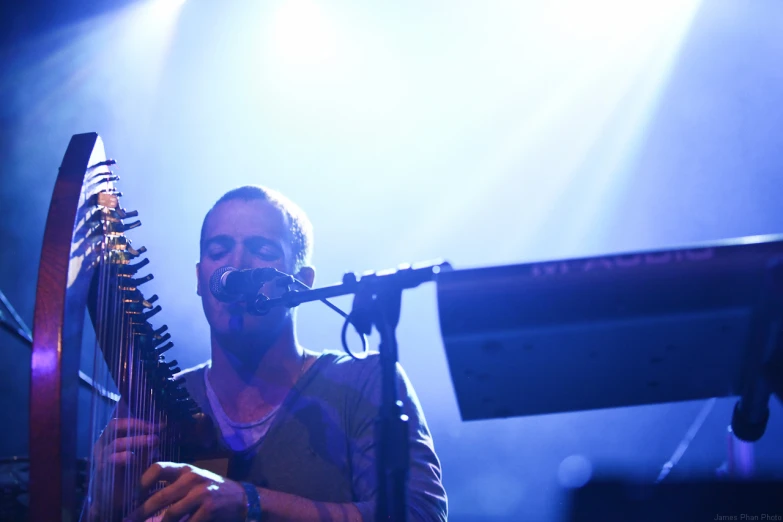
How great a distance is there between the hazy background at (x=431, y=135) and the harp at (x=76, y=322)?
2708 millimetres

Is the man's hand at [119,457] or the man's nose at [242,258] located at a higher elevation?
the man's nose at [242,258]

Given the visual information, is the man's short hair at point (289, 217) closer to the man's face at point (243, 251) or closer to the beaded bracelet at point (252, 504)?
the man's face at point (243, 251)

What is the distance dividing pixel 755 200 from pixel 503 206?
5.31ft

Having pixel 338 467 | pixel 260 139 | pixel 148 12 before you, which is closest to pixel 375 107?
pixel 260 139

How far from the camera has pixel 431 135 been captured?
4.50 meters

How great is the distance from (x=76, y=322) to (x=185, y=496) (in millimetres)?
670

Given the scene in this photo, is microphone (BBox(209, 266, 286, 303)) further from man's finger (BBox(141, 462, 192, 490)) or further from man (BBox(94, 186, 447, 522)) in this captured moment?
man's finger (BBox(141, 462, 192, 490))

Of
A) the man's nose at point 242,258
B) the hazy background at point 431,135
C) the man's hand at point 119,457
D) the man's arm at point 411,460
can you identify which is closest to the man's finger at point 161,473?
the man's hand at point 119,457

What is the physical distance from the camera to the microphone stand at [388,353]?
1.34m

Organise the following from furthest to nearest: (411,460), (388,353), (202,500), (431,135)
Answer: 1. (431,135)
2. (411,460)
3. (202,500)
4. (388,353)

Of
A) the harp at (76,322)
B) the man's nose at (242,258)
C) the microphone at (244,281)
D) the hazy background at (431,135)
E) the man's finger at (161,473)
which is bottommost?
the man's finger at (161,473)

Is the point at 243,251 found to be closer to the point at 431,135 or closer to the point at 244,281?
the point at 244,281

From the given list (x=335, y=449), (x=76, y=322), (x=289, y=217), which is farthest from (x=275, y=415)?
(x=76, y=322)

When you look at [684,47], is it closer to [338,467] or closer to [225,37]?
[225,37]
